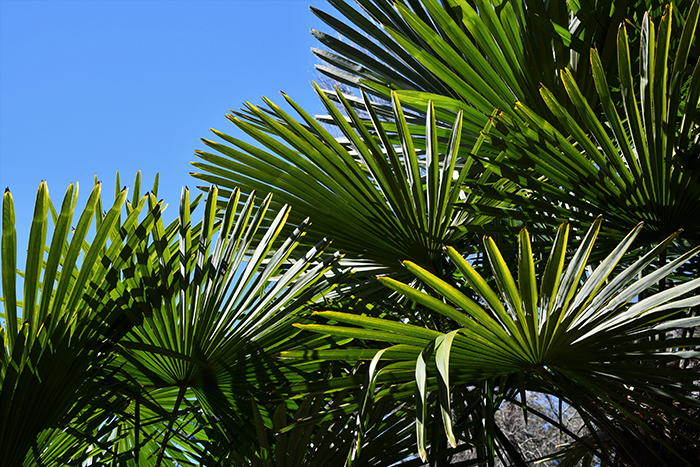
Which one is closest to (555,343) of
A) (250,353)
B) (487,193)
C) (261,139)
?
(487,193)

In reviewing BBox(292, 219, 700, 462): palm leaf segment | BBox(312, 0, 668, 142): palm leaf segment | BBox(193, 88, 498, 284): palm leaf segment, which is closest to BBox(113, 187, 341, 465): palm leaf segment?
BBox(193, 88, 498, 284): palm leaf segment

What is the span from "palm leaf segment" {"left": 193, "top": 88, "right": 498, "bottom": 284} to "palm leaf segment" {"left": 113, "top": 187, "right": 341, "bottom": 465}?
11cm

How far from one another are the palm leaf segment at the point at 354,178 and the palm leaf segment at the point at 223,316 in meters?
0.11

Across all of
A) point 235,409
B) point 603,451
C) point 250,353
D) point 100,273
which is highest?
point 100,273

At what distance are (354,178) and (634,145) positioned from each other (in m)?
0.55

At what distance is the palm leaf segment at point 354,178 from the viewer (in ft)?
3.70

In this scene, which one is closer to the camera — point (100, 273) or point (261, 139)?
point (100, 273)

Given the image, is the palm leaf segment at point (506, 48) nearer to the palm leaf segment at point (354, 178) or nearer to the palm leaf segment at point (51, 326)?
the palm leaf segment at point (354, 178)

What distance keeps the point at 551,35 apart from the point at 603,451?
33.7 inches

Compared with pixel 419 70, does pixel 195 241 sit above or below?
below

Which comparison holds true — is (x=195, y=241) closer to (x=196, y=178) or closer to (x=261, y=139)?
(x=196, y=178)

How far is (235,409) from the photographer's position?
46.4 inches

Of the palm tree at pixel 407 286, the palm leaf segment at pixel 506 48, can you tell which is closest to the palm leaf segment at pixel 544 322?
the palm tree at pixel 407 286

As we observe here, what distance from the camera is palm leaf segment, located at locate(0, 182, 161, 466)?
84 cm
